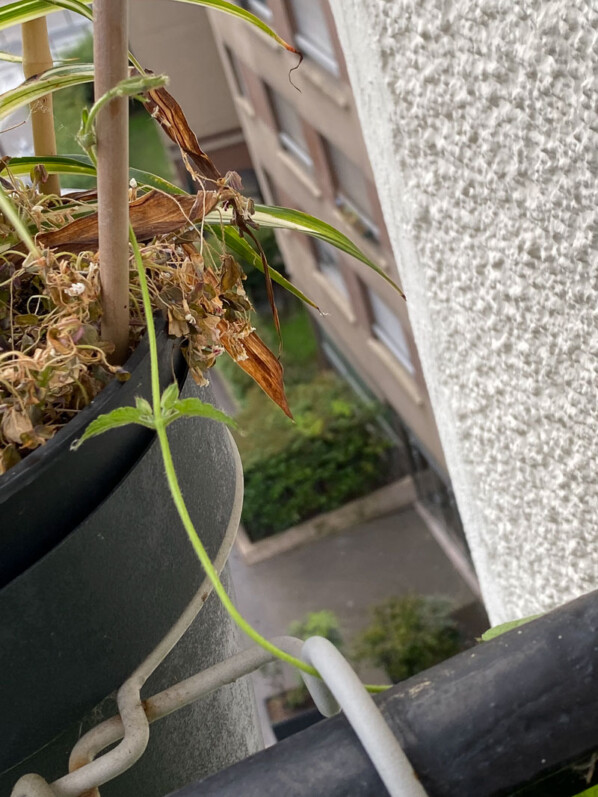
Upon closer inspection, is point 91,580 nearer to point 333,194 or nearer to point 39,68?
point 39,68

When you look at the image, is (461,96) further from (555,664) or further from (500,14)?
(555,664)

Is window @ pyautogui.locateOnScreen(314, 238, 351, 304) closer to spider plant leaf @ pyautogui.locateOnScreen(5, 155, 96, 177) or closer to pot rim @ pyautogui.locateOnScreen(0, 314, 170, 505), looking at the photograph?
spider plant leaf @ pyautogui.locateOnScreen(5, 155, 96, 177)

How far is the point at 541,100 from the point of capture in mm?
309

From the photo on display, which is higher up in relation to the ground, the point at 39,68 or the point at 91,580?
the point at 39,68

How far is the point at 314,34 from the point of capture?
4.16 m

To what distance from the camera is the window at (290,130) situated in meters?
5.05

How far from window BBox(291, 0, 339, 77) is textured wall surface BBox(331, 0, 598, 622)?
3.56 metres

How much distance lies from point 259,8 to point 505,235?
503 cm

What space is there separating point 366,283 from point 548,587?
436 centimetres

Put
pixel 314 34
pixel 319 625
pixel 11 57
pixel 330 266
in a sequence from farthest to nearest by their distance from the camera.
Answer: pixel 330 266 → pixel 319 625 → pixel 314 34 → pixel 11 57

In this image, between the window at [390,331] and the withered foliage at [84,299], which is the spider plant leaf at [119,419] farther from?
the window at [390,331]

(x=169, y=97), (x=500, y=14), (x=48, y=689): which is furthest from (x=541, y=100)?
(x=48, y=689)

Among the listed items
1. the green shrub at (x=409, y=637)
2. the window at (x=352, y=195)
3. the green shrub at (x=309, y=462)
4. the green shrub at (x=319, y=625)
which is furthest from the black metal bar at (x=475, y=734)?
the green shrub at (x=309, y=462)

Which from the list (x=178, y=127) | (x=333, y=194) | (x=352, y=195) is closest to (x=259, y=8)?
(x=333, y=194)
